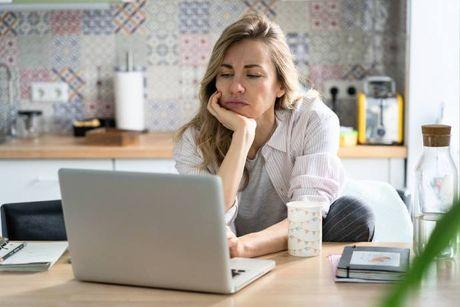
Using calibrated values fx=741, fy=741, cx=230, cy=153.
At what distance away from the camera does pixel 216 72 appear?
229cm

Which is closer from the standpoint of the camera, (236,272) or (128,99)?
(236,272)

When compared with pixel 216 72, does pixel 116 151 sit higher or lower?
lower

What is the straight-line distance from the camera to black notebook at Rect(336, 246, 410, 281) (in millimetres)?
1500

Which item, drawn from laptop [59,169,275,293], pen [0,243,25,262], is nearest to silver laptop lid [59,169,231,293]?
laptop [59,169,275,293]

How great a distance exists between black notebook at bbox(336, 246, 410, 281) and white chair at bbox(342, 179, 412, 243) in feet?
2.00

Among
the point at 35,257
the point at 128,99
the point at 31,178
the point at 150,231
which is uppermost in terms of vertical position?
the point at 128,99

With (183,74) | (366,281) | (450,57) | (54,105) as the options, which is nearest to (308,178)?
(366,281)

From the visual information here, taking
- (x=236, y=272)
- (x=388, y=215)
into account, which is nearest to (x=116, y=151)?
(x=388, y=215)

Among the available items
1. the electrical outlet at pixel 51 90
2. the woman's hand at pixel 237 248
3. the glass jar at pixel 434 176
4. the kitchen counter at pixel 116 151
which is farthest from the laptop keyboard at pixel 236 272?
the electrical outlet at pixel 51 90

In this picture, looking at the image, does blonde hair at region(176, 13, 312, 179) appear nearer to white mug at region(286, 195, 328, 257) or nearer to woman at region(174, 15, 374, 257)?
woman at region(174, 15, 374, 257)

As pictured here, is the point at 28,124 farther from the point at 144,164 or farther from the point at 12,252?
the point at 12,252

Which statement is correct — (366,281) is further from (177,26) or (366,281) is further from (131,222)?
(177,26)

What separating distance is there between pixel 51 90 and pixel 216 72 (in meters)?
1.95

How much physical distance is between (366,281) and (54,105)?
287 cm
